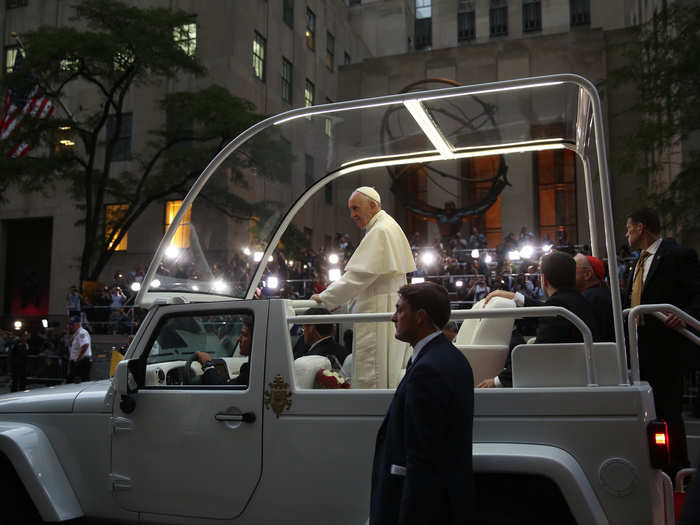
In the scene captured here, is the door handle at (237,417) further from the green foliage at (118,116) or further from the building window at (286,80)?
the building window at (286,80)

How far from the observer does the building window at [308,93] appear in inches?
1458

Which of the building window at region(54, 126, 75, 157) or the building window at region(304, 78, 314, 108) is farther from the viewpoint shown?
the building window at region(304, 78, 314, 108)

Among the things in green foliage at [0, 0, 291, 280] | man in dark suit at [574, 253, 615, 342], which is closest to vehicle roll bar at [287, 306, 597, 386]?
man in dark suit at [574, 253, 615, 342]

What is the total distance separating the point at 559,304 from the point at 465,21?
158 ft

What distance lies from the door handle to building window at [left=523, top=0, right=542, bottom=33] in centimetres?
4737

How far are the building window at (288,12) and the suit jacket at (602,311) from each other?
110 ft

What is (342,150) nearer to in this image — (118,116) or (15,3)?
(118,116)

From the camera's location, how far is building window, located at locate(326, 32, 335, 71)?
40.8 metres

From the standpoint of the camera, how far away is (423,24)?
1960 inches

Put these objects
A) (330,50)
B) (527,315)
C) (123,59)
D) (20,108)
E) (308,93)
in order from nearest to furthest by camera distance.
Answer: (527,315) → (20,108) → (123,59) → (308,93) → (330,50)

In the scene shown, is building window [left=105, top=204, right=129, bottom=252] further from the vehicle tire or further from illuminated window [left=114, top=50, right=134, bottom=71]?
the vehicle tire

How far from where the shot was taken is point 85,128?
89.2ft

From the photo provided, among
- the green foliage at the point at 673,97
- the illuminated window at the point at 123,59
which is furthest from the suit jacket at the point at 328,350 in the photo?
the illuminated window at the point at 123,59

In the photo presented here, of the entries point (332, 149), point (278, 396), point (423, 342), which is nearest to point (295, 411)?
point (278, 396)
